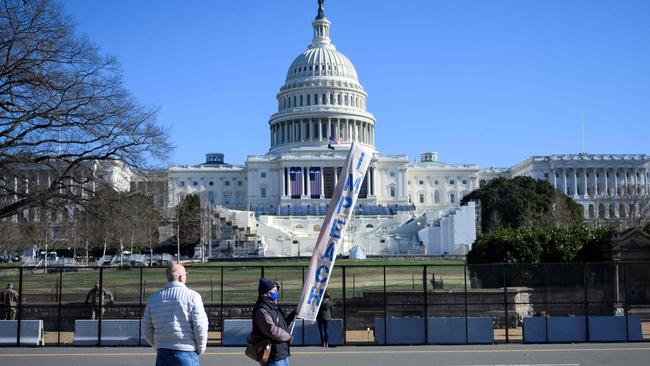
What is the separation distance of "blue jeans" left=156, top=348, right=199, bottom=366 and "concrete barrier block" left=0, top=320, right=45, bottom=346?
13482 millimetres

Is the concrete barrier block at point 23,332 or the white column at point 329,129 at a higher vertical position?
the white column at point 329,129

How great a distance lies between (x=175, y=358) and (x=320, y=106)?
131449 mm

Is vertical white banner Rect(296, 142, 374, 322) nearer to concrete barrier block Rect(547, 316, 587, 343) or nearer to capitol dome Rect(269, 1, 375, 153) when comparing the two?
concrete barrier block Rect(547, 316, 587, 343)

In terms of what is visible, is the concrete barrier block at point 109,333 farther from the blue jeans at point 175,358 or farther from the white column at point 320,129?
the white column at point 320,129

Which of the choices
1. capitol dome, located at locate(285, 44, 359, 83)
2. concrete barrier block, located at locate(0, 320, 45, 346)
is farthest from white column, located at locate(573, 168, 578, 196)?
concrete barrier block, located at locate(0, 320, 45, 346)

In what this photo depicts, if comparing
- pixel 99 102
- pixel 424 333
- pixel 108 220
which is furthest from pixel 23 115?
pixel 424 333

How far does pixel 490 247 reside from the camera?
111ft

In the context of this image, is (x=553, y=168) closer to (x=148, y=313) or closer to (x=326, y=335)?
(x=326, y=335)

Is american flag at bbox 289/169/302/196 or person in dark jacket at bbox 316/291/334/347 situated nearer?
person in dark jacket at bbox 316/291/334/347

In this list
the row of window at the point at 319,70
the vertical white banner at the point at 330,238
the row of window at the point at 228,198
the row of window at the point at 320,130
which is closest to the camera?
→ the vertical white banner at the point at 330,238

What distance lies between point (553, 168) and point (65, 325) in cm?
12399

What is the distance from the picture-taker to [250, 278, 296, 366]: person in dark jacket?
9.30 meters

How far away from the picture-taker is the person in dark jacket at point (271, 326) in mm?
9297

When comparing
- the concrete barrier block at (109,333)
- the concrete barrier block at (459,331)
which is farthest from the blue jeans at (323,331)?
the concrete barrier block at (109,333)
